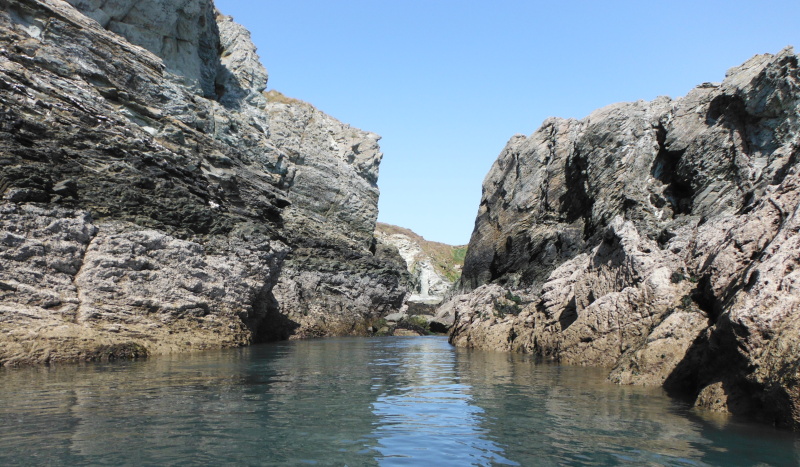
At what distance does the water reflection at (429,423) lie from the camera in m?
9.32

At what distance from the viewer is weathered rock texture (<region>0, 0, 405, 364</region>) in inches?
913

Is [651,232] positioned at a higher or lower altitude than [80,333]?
higher

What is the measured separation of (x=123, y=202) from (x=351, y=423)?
70.8ft

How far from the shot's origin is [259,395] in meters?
15.2

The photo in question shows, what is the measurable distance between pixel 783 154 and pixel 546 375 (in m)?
15.1

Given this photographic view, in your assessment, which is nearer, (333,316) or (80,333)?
(80,333)

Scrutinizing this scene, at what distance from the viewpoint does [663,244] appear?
105 ft

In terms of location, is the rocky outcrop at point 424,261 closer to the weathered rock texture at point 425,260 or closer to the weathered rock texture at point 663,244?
the weathered rock texture at point 425,260

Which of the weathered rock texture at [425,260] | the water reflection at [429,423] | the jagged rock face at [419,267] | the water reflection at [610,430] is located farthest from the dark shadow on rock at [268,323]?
the jagged rock face at [419,267]

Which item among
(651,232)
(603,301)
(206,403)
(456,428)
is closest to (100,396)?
(206,403)

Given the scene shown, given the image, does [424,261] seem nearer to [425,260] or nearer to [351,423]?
[425,260]

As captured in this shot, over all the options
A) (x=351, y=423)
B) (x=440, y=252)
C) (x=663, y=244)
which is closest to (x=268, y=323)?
(x=663, y=244)

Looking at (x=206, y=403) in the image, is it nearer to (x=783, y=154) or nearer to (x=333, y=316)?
(x=783, y=154)

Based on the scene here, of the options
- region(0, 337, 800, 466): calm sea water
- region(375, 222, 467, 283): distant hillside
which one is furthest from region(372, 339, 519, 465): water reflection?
region(375, 222, 467, 283): distant hillside
